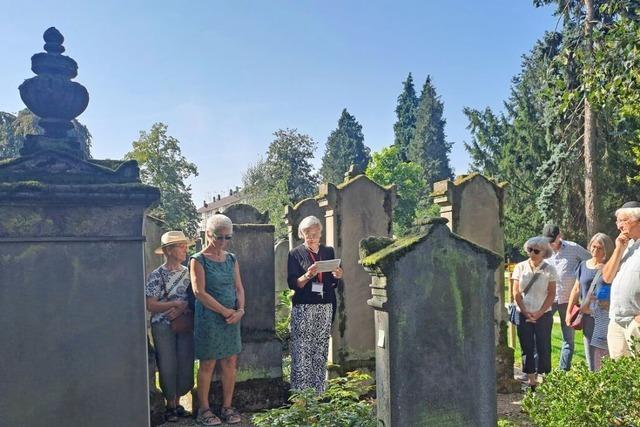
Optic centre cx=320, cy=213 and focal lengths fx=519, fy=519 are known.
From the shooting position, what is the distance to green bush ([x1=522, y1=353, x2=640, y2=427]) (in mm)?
3086

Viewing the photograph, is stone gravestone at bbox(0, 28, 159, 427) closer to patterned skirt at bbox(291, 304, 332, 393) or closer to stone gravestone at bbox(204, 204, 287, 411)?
patterned skirt at bbox(291, 304, 332, 393)

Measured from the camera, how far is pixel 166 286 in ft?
16.0

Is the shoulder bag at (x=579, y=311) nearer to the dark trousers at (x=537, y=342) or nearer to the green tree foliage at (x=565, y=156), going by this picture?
the dark trousers at (x=537, y=342)

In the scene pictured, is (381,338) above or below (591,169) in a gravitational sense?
below

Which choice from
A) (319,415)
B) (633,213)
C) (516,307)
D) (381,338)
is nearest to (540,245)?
(516,307)

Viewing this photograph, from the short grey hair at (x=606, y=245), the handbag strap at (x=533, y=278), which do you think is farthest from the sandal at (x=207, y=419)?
the short grey hair at (x=606, y=245)

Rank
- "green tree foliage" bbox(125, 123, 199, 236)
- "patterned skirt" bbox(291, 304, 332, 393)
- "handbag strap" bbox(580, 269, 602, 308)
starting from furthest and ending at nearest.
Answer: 1. "green tree foliage" bbox(125, 123, 199, 236)
2. "patterned skirt" bbox(291, 304, 332, 393)
3. "handbag strap" bbox(580, 269, 602, 308)

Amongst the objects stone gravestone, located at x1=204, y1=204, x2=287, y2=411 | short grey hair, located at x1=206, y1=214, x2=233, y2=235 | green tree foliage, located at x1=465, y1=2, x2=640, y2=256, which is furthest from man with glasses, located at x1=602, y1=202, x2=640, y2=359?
green tree foliage, located at x1=465, y1=2, x2=640, y2=256

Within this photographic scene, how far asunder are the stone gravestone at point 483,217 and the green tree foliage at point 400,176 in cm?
3919

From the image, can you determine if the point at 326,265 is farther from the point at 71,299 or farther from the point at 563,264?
the point at 563,264

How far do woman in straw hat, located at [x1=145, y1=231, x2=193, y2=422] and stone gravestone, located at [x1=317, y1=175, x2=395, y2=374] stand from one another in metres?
1.82

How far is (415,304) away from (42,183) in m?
2.22

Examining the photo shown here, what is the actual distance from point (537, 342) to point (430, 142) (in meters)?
50.1

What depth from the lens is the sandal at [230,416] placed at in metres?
4.89
